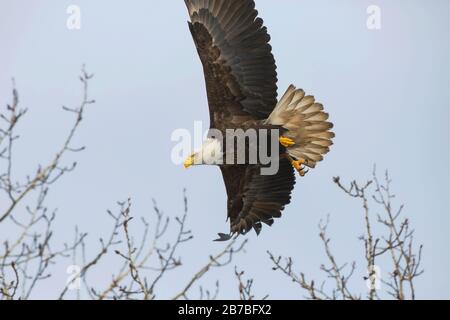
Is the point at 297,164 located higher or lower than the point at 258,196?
higher

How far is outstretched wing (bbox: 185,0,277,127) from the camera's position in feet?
24.5

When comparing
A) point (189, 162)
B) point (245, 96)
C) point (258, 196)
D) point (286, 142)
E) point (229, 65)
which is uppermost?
point (229, 65)

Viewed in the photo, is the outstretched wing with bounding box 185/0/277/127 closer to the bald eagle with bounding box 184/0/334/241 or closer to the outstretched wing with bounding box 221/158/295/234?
the bald eagle with bounding box 184/0/334/241

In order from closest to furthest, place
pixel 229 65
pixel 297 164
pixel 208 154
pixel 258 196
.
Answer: pixel 208 154 → pixel 229 65 → pixel 297 164 → pixel 258 196

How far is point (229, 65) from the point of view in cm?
755

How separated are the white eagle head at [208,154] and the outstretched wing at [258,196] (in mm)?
490

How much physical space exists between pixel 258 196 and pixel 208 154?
35.6 inches

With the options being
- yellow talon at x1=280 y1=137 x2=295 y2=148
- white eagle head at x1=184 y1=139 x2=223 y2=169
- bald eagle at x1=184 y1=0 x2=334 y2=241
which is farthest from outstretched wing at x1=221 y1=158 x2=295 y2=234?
white eagle head at x1=184 y1=139 x2=223 y2=169

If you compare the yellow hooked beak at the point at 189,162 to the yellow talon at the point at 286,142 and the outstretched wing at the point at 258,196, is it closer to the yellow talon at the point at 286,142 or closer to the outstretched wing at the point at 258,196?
the outstretched wing at the point at 258,196

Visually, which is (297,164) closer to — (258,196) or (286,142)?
(286,142)

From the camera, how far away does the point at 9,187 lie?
15.3ft

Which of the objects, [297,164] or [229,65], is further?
[297,164]

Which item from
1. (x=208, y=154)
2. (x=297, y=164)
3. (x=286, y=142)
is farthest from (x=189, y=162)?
(x=297, y=164)
